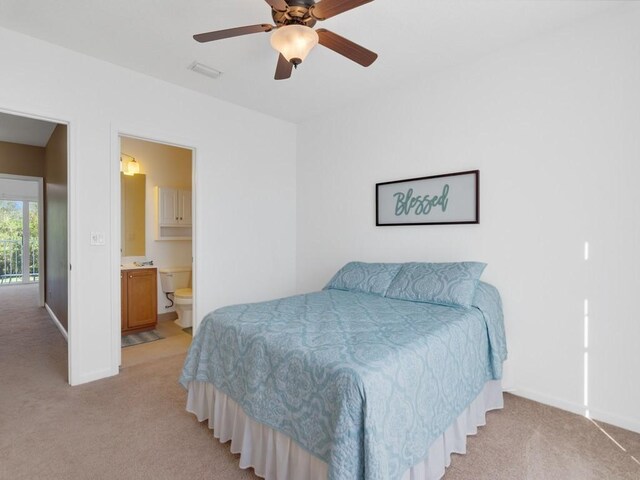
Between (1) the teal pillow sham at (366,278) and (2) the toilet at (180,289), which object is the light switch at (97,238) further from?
(1) the teal pillow sham at (366,278)

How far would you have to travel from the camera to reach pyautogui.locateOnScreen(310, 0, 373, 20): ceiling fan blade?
1.60m

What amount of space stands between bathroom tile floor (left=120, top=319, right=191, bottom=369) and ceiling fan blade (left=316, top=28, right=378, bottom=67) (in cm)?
306

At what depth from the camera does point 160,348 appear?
348 cm

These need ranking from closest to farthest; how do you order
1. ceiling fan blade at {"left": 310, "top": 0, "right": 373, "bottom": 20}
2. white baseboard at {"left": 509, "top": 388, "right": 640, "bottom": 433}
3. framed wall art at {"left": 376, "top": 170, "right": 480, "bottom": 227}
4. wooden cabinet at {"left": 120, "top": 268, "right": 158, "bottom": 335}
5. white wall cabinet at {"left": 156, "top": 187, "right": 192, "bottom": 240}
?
ceiling fan blade at {"left": 310, "top": 0, "right": 373, "bottom": 20} < white baseboard at {"left": 509, "top": 388, "right": 640, "bottom": 433} < framed wall art at {"left": 376, "top": 170, "right": 480, "bottom": 227} < wooden cabinet at {"left": 120, "top": 268, "right": 158, "bottom": 335} < white wall cabinet at {"left": 156, "top": 187, "right": 192, "bottom": 240}

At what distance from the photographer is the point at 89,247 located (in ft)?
8.96

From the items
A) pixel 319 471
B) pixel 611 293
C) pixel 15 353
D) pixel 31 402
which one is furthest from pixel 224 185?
pixel 611 293

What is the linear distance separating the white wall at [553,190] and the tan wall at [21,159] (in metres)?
5.51

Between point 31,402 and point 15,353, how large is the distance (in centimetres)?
135

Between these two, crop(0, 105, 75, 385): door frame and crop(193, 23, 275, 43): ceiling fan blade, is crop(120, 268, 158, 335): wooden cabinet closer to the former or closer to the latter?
crop(0, 105, 75, 385): door frame

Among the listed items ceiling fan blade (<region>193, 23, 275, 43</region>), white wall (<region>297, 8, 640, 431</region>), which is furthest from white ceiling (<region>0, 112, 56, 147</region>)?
white wall (<region>297, 8, 640, 431</region>)

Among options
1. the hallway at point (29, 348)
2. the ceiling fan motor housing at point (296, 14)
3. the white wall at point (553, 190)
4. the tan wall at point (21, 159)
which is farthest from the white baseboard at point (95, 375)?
the tan wall at point (21, 159)

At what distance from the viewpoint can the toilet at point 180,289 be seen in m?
4.04

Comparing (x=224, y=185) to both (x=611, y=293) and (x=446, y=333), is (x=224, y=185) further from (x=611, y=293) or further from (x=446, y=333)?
(x=611, y=293)

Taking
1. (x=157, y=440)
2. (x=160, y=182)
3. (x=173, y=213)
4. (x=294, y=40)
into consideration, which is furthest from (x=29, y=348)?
(x=294, y=40)
